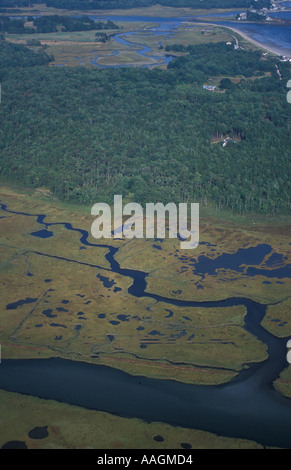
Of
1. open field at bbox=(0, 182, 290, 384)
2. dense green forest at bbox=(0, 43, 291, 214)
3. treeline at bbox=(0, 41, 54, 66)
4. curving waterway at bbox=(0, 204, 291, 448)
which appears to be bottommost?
curving waterway at bbox=(0, 204, 291, 448)

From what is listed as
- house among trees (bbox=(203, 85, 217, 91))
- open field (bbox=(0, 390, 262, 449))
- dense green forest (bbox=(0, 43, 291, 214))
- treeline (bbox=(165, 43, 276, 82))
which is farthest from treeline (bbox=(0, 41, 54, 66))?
open field (bbox=(0, 390, 262, 449))

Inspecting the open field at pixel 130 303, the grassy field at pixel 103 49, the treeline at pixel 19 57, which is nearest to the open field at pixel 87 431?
the open field at pixel 130 303

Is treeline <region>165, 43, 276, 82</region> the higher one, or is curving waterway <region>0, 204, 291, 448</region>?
treeline <region>165, 43, 276, 82</region>

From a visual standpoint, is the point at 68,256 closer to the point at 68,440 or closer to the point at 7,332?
the point at 7,332

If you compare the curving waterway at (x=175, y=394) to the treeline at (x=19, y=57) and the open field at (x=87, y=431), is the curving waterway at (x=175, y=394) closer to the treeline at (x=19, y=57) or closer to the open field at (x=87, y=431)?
the open field at (x=87, y=431)

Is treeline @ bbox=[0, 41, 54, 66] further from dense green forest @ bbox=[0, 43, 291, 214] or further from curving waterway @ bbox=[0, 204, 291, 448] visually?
curving waterway @ bbox=[0, 204, 291, 448]

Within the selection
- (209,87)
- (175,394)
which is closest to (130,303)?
(175,394)
